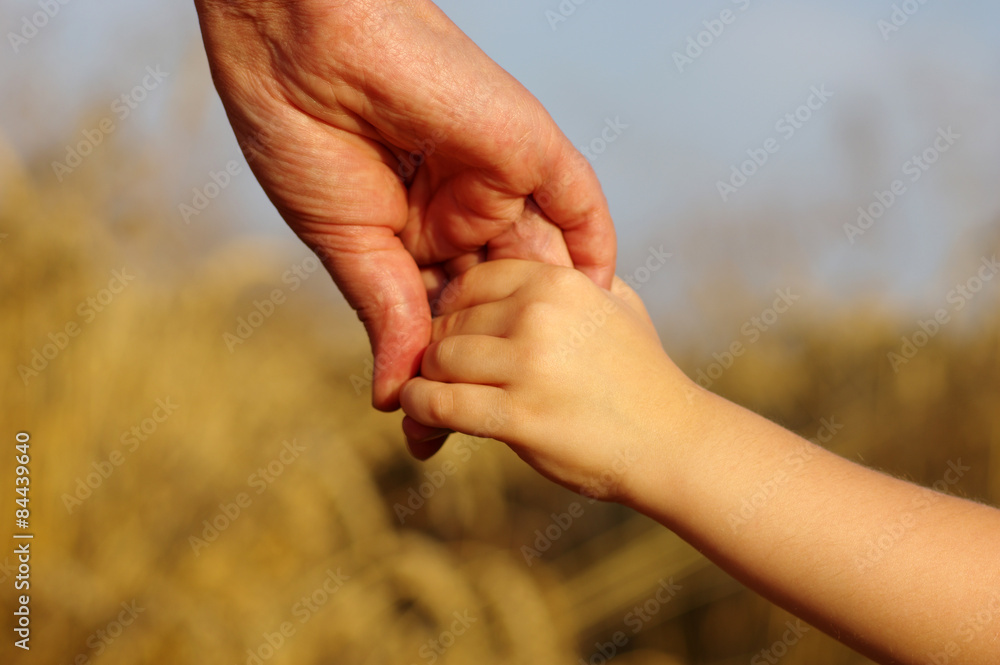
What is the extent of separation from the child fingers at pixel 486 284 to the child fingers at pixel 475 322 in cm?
3

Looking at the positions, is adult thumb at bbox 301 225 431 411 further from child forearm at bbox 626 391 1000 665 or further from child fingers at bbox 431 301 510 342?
child forearm at bbox 626 391 1000 665

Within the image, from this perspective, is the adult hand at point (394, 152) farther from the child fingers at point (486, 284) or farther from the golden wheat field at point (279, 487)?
the golden wheat field at point (279, 487)

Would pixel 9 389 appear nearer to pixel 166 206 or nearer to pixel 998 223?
pixel 166 206

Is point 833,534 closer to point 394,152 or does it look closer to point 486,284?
point 486,284

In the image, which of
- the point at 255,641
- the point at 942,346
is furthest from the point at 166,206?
the point at 942,346

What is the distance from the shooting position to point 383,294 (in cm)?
114

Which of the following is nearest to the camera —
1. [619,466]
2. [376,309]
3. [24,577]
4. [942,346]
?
[619,466]

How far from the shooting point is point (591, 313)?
3.23ft

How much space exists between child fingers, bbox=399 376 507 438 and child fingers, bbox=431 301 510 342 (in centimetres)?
10

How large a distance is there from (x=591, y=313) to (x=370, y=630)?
3.38 feet

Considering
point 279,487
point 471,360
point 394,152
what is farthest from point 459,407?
point 279,487

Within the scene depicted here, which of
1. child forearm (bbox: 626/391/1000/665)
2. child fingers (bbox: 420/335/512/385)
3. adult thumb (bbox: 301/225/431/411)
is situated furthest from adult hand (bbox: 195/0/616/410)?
child forearm (bbox: 626/391/1000/665)

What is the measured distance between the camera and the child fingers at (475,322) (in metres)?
1.02

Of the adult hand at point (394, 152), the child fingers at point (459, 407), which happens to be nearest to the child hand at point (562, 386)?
the child fingers at point (459, 407)
